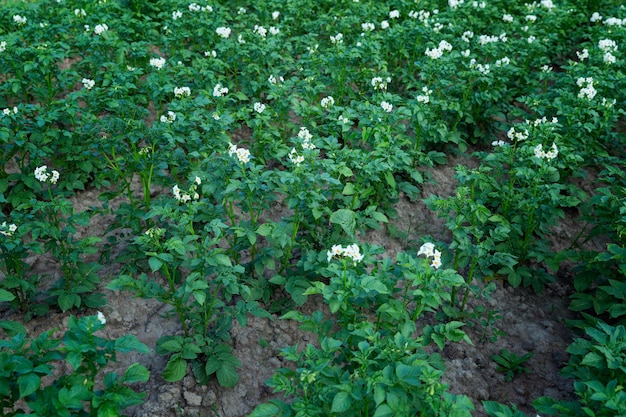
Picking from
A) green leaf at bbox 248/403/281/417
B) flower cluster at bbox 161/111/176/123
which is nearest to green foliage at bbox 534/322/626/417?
green leaf at bbox 248/403/281/417

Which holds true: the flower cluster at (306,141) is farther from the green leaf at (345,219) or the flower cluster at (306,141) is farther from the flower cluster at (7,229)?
the flower cluster at (7,229)

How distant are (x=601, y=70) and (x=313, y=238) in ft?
12.7

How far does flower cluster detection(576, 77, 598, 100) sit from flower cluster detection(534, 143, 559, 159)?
1103 mm

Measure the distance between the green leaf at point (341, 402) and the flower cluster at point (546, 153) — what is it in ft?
9.02

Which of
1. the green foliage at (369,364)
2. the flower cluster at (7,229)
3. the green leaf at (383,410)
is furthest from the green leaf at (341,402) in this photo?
the flower cluster at (7,229)

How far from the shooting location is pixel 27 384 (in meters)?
2.27

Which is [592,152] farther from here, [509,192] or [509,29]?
[509,29]

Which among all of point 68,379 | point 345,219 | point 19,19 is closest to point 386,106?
point 345,219

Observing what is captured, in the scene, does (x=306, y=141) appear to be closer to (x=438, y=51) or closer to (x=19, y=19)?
(x=438, y=51)

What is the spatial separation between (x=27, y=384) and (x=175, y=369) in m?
1.13

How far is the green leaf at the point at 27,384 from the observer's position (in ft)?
7.33

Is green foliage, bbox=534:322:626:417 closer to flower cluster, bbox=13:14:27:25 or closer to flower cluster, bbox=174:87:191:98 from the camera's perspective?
flower cluster, bbox=174:87:191:98

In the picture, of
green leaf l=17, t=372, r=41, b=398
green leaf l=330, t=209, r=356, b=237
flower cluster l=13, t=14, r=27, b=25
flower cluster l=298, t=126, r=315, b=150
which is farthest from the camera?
flower cluster l=13, t=14, r=27, b=25

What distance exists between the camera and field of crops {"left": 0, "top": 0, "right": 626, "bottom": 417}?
109 inches
